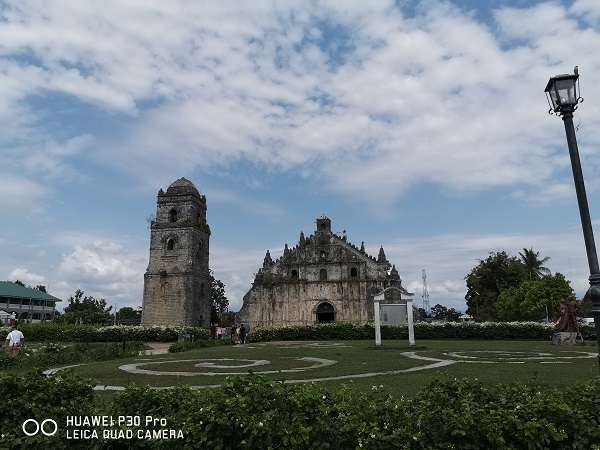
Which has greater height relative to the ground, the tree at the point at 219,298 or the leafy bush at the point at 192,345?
the tree at the point at 219,298

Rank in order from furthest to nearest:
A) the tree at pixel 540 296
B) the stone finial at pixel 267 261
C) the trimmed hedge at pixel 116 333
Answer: the stone finial at pixel 267 261, the tree at pixel 540 296, the trimmed hedge at pixel 116 333

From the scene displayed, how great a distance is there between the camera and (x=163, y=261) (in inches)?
1914

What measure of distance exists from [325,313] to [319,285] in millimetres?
2978

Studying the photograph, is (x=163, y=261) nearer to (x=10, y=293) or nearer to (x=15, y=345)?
(x=15, y=345)

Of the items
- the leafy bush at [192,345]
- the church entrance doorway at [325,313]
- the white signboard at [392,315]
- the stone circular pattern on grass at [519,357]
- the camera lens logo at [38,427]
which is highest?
the church entrance doorway at [325,313]

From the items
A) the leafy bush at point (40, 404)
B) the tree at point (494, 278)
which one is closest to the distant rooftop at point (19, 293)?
the tree at point (494, 278)

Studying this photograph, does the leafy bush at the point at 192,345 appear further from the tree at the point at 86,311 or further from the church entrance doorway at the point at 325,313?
the tree at the point at 86,311

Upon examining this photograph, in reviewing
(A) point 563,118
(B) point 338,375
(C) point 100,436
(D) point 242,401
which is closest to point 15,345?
(B) point 338,375

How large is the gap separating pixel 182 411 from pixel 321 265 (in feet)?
146

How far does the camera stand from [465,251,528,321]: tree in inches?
2184

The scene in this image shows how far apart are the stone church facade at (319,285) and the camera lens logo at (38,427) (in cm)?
4315

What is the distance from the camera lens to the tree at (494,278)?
55469 millimetres

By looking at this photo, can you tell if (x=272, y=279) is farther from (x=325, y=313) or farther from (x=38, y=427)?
(x=38, y=427)

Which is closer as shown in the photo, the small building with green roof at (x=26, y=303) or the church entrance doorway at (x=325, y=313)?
the church entrance doorway at (x=325, y=313)
